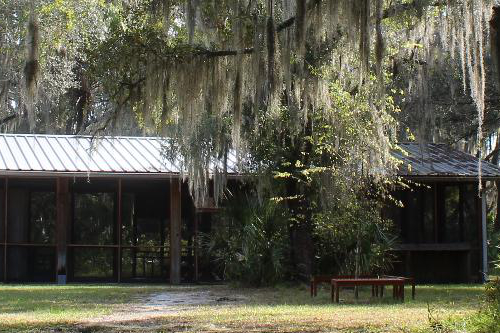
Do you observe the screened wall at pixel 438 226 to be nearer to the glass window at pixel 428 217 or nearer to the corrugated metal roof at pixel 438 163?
the glass window at pixel 428 217

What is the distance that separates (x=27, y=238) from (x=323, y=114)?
28.5ft

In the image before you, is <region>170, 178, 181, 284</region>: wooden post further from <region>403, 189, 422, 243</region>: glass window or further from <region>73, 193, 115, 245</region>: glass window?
<region>403, 189, 422, 243</region>: glass window

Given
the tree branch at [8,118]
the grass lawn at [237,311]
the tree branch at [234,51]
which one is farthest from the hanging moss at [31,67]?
the tree branch at [8,118]

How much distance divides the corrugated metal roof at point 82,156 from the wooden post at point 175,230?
53 centimetres

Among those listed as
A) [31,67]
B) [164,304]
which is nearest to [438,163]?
[164,304]

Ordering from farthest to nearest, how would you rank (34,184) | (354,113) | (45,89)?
(45,89), (34,184), (354,113)

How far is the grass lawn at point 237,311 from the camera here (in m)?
9.21

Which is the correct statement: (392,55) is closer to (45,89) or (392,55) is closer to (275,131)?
(275,131)

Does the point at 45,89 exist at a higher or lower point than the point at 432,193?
higher

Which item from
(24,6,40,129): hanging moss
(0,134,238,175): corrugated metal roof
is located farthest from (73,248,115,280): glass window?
(24,6,40,129): hanging moss

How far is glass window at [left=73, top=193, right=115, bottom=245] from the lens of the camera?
21203 millimetres

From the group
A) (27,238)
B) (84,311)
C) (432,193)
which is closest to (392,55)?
(432,193)

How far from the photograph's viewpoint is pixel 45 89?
23719mm

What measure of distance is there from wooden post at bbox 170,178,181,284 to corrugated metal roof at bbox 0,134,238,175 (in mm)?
533
